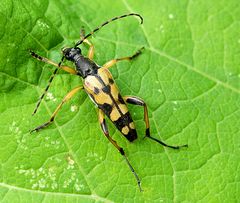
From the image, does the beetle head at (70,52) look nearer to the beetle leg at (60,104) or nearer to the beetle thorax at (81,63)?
the beetle thorax at (81,63)

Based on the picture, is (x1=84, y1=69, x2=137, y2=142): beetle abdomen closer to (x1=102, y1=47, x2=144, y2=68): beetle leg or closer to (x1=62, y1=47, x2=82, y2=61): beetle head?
(x1=102, y1=47, x2=144, y2=68): beetle leg

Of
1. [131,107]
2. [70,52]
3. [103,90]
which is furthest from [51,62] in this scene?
[131,107]

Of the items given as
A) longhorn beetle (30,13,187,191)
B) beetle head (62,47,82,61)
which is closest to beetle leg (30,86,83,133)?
longhorn beetle (30,13,187,191)

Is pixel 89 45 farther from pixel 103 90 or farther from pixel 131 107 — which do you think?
pixel 131 107

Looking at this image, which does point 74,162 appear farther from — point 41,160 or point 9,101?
point 9,101

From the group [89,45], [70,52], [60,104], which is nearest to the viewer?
[60,104]

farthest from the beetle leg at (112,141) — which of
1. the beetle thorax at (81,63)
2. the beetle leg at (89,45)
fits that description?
the beetle leg at (89,45)

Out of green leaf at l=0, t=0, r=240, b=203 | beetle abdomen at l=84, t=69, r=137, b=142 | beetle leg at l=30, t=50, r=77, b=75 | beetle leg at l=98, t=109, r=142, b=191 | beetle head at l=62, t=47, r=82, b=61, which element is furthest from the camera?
beetle abdomen at l=84, t=69, r=137, b=142
